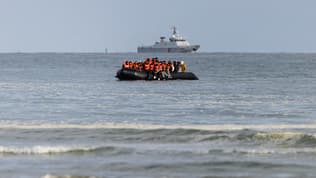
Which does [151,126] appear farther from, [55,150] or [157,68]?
[157,68]

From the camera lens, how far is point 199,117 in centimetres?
3650

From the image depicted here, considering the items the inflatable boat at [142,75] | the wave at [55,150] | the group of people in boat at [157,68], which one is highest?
the wave at [55,150]

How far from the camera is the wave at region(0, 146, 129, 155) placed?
2470 cm

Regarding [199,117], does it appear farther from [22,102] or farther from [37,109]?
[22,102]

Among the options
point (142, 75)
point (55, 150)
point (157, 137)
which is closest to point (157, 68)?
point (142, 75)

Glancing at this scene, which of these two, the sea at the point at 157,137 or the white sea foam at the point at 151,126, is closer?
the sea at the point at 157,137

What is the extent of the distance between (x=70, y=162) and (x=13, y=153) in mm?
2087

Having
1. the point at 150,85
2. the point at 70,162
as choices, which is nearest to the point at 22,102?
the point at 150,85

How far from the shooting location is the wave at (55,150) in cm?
2470

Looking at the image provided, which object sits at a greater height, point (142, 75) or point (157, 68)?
point (157, 68)

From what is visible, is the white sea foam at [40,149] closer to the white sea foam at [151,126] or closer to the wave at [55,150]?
the wave at [55,150]

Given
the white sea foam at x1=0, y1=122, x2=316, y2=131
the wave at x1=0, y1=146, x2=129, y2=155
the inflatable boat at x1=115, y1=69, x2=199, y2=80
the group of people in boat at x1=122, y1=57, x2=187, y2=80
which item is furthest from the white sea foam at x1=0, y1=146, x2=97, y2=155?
the inflatable boat at x1=115, y1=69, x2=199, y2=80

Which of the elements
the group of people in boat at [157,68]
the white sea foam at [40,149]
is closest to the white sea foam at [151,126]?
the white sea foam at [40,149]

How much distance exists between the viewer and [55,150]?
24922 millimetres
